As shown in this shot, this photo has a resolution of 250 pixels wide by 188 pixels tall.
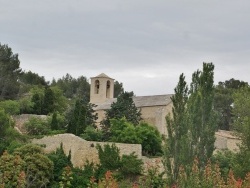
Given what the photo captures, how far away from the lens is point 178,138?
89.2 feet

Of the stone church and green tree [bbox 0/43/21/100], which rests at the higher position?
green tree [bbox 0/43/21/100]

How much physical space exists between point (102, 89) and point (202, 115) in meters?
27.8

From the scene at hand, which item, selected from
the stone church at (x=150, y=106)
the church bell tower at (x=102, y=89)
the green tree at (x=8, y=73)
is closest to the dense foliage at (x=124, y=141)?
the green tree at (x=8, y=73)

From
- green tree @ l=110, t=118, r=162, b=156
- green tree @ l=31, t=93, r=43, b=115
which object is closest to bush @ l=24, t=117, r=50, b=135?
green tree @ l=110, t=118, r=162, b=156

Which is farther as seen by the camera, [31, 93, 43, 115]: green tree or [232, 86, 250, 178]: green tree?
[31, 93, 43, 115]: green tree

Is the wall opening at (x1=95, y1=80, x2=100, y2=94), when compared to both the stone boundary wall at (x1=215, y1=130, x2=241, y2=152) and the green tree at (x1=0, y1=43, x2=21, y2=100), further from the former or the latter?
the stone boundary wall at (x1=215, y1=130, x2=241, y2=152)

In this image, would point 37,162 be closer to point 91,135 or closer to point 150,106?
point 91,135

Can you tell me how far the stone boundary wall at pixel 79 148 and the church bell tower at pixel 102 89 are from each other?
1857 centimetres

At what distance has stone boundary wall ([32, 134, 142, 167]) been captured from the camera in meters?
34.6

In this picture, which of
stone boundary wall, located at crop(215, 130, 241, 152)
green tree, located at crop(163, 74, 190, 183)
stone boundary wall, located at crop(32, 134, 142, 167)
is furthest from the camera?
stone boundary wall, located at crop(215, 130, 241, 152)

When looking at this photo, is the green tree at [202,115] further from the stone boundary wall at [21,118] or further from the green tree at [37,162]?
the stone boundary wall at [21,118]

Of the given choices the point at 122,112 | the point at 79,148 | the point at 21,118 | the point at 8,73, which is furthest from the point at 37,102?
the point at 79,148

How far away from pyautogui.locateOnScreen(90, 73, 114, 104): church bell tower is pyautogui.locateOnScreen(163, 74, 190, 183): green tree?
2603 cm

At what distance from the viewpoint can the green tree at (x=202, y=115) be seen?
86.7ft
